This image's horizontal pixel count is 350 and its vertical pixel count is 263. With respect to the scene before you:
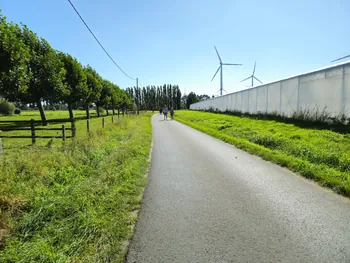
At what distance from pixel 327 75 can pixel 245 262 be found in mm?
12840

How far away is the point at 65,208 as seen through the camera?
339cm

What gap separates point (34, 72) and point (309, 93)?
23.2 metres

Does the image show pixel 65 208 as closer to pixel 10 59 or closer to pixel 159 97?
pixel 10 59

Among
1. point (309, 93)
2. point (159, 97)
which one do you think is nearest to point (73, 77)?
point (309, 93)

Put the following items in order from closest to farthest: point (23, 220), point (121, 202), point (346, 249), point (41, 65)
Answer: point (346, 249)
point (23, 220)
point (121, 202)
point (41, 65)

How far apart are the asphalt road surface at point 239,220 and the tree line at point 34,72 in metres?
12.4

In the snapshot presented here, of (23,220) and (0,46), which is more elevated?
(0,46)

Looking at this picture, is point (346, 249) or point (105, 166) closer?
point (346, 249)

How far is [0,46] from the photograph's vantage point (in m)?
11.8

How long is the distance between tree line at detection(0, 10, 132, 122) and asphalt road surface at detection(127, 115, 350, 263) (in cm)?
1244

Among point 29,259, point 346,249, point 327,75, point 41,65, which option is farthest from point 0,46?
point 327,75

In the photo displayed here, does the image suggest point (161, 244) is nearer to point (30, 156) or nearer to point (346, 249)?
point (346, 249)

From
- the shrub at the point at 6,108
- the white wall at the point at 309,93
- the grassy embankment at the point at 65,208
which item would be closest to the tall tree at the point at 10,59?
the grassy embankment at the point at 65,208

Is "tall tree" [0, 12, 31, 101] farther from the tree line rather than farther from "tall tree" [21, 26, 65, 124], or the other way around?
"tall tree" [21, 26, 65, 124]
